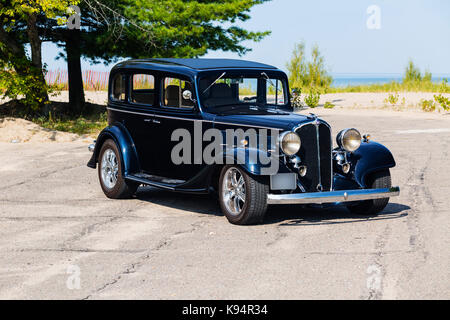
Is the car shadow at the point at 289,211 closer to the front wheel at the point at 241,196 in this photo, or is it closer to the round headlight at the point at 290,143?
the front wheel at the point at 241,196

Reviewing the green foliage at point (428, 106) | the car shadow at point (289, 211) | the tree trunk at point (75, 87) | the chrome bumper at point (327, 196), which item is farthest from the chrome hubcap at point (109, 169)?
the green foliage at point (428, 106)

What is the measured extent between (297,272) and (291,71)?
3042cm

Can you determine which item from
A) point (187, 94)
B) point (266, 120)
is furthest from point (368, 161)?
point (187, 94)

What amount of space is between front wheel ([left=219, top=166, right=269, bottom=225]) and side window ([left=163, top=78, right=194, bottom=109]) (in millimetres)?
1277

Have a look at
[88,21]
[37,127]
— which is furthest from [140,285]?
[88,21]

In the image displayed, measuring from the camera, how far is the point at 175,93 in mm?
8766

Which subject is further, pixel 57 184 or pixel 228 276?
pixel 57 184

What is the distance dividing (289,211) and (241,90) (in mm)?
1706

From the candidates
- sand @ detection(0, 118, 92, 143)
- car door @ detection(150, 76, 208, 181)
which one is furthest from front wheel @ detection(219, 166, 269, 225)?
sand @ detection(0, 118, 92, 143)

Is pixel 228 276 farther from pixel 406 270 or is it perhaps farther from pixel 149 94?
pixel 149 94

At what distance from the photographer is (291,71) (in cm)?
3556

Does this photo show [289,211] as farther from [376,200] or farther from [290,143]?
[290,143]

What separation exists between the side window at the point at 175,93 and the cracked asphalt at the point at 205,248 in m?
1.38

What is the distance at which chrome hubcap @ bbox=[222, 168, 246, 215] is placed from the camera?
7637mm
